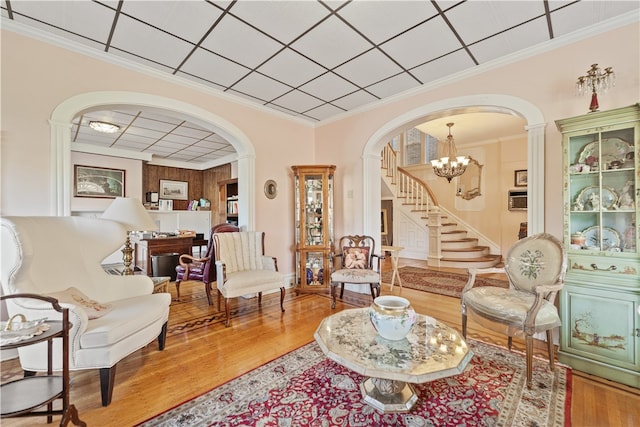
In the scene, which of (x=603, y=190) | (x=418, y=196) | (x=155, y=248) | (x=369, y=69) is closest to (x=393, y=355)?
(x=603, y=190)

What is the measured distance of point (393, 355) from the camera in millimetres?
1538

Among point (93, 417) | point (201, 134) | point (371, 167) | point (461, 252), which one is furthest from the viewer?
point (461, 252)

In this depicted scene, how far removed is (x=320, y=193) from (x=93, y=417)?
11.5 feet

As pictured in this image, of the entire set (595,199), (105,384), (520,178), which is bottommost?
(105,384)

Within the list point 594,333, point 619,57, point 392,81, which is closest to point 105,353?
point 594,333

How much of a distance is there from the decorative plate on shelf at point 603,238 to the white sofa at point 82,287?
143 inches

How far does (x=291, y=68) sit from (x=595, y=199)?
3.14m

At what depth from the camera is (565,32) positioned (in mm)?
2506

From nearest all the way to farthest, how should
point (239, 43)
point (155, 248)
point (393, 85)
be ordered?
point (239, 43), point (393, 85), point (155, 248)

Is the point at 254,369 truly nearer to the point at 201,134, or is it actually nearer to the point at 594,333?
the point at 594,333

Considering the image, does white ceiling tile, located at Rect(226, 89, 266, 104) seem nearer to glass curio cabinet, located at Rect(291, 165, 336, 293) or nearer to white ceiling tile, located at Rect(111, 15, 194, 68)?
white ceiling tile, located at Rect(111, 15, 194, 68)

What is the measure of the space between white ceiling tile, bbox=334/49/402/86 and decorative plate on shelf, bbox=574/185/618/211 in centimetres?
218

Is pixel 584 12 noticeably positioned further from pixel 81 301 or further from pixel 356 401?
pixel 81 301

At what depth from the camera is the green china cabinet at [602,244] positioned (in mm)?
1977
